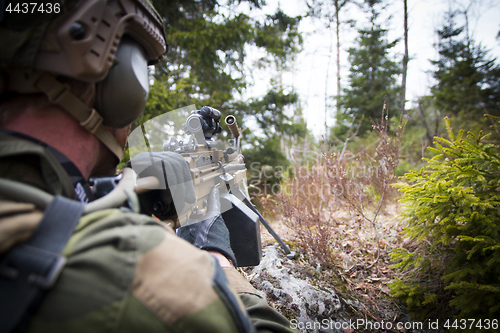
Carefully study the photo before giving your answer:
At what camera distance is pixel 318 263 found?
9.48 feet

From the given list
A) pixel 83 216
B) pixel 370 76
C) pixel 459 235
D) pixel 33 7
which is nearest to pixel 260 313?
pixel 83 216

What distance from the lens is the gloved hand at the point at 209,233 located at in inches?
47.0

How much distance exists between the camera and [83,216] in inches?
25.0

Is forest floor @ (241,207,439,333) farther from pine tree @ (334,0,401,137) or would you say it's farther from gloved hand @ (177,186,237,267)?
pine tree @ (334,0,401,137)

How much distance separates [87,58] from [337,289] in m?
2.65

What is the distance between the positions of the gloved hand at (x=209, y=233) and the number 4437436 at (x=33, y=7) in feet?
3.22

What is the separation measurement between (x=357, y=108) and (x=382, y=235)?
8.62m

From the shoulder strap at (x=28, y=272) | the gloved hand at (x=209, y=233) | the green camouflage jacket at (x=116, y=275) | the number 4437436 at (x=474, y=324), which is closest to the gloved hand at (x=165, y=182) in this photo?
the gloved hand at (x=209, y=233)

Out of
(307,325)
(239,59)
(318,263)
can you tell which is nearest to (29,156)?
(307,325)

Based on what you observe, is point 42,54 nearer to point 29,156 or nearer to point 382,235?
point 29,156

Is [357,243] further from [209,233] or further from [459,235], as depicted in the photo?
[209,233]

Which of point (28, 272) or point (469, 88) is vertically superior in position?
point (469, 88)

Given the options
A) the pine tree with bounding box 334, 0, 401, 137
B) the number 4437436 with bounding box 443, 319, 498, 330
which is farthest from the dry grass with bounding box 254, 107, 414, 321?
the pine tree with bounding box 334, 0, 401, 137

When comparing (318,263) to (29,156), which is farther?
(318,263)
